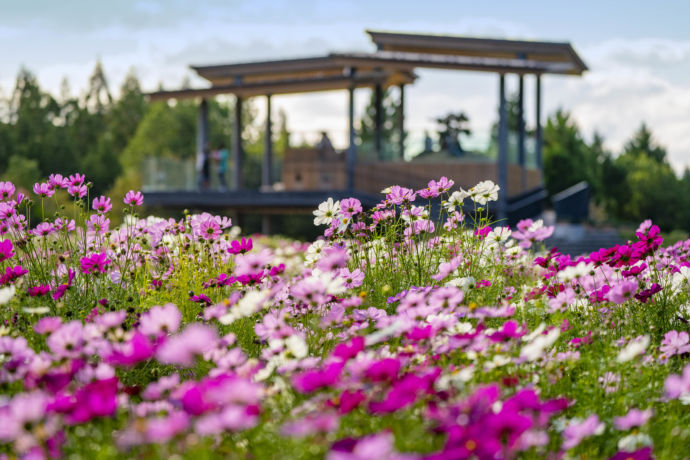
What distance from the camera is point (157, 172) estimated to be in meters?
18.9

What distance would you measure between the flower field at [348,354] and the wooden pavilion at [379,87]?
10920 millimetres

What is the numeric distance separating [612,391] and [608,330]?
70 centimetres

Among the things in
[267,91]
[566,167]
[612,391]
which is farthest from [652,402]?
[566,167]

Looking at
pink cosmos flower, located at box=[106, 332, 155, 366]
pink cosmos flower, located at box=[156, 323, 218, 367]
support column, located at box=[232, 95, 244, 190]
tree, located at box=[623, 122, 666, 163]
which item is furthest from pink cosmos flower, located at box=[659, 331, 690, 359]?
tree, located at box=[623, 122, 666, 163]

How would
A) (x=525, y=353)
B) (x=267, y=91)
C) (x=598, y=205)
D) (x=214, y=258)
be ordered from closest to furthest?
(x=525, y=353) < (x=214, y=258) < (x=267, y=91) < (x=598, y=205)

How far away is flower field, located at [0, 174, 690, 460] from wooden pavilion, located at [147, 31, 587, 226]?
430 inches

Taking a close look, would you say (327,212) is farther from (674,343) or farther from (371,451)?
(371,451)

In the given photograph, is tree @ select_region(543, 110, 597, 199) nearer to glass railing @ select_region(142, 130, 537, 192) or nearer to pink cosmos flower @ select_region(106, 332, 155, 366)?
glass railing @ select_region(142, 130, 537, 192)

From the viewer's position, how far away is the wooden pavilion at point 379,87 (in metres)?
16.2

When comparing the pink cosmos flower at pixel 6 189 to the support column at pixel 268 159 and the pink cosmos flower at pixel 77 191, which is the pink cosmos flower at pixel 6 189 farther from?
the support column at pixel 268 159

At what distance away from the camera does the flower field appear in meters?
2.13

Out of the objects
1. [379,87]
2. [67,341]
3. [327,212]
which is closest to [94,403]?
[67,341]

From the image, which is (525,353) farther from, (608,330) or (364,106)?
(364,106)

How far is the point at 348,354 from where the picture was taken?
246 centimetres
